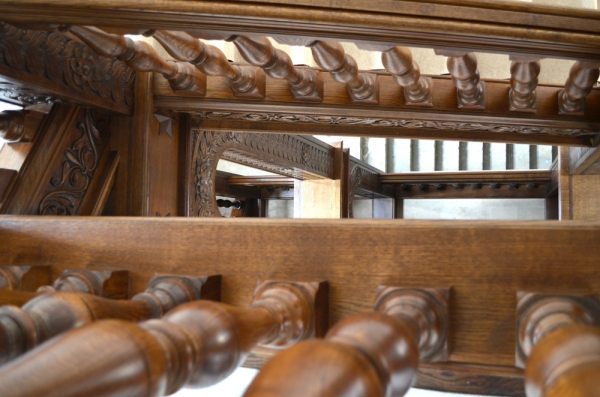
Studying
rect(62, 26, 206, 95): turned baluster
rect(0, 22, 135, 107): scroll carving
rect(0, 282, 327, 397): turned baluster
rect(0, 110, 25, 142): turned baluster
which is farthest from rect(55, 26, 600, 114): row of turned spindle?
rect(0, 282, 327, 397): turned baluster

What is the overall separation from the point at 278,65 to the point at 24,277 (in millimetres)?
496

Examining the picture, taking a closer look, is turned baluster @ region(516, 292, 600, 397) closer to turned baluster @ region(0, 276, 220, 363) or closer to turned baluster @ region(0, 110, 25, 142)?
turned baluster @ region(0, 276, 220, 363)

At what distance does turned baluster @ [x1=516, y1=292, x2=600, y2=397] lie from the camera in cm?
27

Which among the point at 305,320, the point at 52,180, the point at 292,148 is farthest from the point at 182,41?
the point at 292,148

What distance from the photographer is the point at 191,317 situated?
15.5 inches

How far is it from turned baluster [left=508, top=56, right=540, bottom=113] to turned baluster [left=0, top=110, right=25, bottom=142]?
32.5 inches

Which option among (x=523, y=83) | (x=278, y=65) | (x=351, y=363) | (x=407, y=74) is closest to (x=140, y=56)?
(x=278, y=65)

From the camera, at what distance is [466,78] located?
37.4 inches

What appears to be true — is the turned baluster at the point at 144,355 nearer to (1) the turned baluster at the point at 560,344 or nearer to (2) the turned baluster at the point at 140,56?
(1) the turned baluster at the point at 560,344

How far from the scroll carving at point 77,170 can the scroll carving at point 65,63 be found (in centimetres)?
7

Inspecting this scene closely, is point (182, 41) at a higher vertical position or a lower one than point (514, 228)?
higher

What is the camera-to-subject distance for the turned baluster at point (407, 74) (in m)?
0.82

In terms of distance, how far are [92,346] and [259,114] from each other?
3.33 feet

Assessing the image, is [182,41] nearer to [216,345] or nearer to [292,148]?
[216,345]
